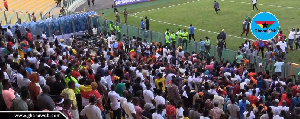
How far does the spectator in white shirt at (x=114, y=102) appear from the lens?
32.8ft

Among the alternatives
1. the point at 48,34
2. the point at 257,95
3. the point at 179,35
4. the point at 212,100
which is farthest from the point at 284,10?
the point at 212,100

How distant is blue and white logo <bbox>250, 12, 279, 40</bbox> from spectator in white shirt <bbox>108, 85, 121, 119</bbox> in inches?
379

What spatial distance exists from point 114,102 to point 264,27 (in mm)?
10679

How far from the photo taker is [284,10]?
34125 mm

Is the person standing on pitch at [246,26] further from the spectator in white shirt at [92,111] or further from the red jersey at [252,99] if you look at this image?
the spectator in white shirt at [92,111]

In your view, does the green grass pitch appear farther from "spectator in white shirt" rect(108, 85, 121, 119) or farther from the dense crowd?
"spectator in white shirt" rect(108, 85, 121, 119)

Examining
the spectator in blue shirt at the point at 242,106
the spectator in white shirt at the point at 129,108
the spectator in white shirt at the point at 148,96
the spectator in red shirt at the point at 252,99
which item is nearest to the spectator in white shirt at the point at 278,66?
the spectator in red shirt at the point at 252,99

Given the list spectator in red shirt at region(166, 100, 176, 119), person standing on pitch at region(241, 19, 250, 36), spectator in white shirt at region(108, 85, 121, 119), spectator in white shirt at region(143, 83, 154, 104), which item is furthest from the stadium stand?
spectator in red shirt at region(166, 100, 176, 119)

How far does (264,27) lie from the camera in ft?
60.2

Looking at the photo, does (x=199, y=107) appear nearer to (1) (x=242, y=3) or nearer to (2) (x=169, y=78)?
(2) (x=169, y=78)

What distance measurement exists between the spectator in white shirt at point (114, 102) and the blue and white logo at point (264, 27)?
9635 mm

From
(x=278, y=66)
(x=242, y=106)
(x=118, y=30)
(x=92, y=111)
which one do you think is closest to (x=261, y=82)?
(x=242, y=106)

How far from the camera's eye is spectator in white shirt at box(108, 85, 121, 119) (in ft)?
32.8

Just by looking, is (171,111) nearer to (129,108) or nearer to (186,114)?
(186,114)
